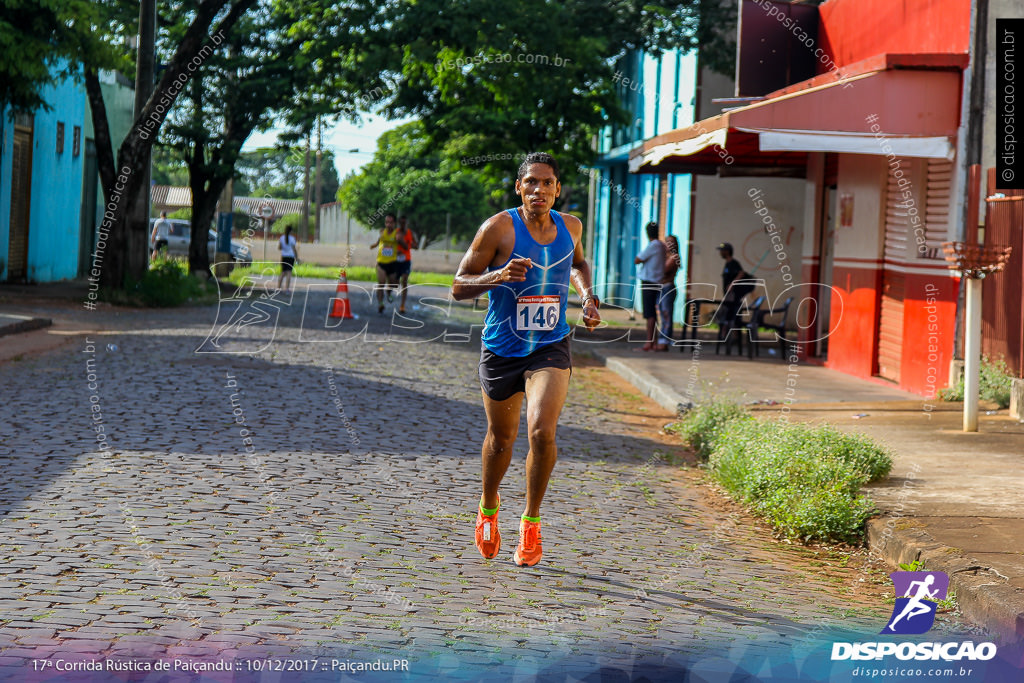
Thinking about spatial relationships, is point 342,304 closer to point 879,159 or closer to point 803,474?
point 879,159

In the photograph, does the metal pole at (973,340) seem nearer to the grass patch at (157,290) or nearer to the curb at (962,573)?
the curb at (962,573)

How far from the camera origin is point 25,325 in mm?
16672

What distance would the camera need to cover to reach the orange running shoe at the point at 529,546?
5766 millimetres

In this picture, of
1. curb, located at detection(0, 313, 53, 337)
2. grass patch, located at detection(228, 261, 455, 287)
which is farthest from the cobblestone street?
grass patch, located at detection(228, 261, 455, 287)

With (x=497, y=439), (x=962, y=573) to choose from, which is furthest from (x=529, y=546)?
(x=962, y=573)

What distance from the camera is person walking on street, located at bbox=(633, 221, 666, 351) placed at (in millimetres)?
17391

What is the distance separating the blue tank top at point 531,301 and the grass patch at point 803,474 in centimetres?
200

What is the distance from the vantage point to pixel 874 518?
6867 millimetres

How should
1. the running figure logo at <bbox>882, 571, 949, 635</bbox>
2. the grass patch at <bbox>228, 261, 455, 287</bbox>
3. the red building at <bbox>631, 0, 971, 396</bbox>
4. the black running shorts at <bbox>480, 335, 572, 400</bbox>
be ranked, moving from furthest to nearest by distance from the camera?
the grass patch at <bbox>228, 261, 455, 287</bbox> → the red building at <bbox>631, 0, 971, 396</bbox> → the black running shorts at <bbox>480, 335, 572, 400</bbox> → the running figure logo at <bbox>882, 571, 949, 635</bbox>

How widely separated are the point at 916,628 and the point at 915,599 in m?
0.44

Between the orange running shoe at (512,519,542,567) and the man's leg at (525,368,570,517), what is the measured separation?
0.19ft

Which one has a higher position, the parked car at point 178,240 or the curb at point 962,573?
the parked car at point 178,240

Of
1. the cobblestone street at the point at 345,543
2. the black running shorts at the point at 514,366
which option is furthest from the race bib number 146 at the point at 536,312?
the cobblestone street at the point at 345,543

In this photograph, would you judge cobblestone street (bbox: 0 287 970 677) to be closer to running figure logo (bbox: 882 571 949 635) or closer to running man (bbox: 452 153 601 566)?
running figure logo (bbox: 882 571 949 635)
